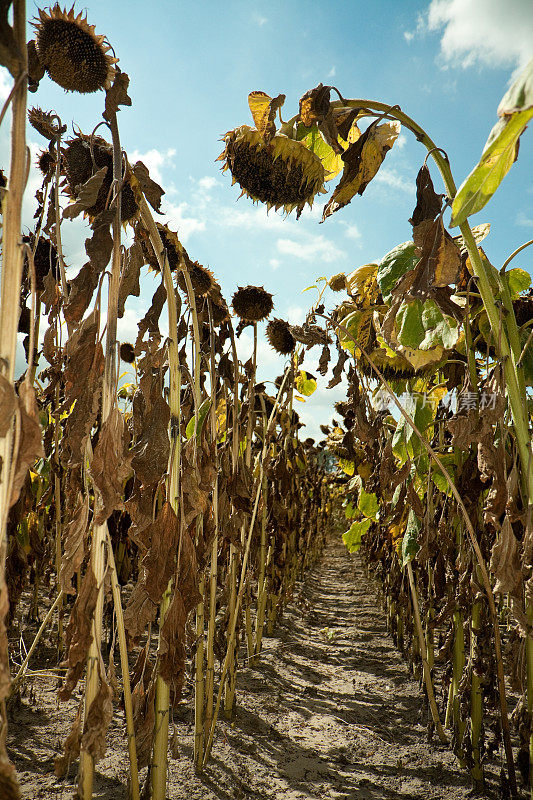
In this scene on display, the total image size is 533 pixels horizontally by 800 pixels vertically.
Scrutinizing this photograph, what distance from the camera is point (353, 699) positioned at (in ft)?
9.50

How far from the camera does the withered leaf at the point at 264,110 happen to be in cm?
115

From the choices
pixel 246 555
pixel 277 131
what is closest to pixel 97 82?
pixel 277 131

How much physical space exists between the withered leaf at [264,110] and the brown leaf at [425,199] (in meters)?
0.34

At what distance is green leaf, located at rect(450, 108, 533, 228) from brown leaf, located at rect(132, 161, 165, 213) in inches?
22.8

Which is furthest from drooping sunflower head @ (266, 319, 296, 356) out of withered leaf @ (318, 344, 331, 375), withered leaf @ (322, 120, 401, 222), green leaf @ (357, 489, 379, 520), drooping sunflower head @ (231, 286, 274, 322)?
withered leaf @ (322, 120, 401, 222)

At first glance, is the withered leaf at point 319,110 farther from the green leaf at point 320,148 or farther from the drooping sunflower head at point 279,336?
the drooping sunflower head at point 279,336

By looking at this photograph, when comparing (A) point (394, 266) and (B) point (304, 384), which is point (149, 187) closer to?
(A) point (394, 266)

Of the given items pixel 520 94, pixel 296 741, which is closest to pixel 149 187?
pixel 520 94

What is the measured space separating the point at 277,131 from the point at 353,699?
282 centimetres

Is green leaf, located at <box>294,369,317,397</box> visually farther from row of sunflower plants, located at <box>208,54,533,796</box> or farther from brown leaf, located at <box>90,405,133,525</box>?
brown leaf, located at <box>90,405,133,525</box>

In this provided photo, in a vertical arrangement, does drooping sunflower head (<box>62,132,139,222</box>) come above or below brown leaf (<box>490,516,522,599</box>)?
above

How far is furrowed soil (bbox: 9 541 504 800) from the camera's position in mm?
1824

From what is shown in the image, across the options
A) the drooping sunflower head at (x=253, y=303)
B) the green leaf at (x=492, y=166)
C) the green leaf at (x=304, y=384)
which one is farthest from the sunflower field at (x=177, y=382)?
the green leaf at (x=304, y=384)

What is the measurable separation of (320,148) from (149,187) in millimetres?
497
